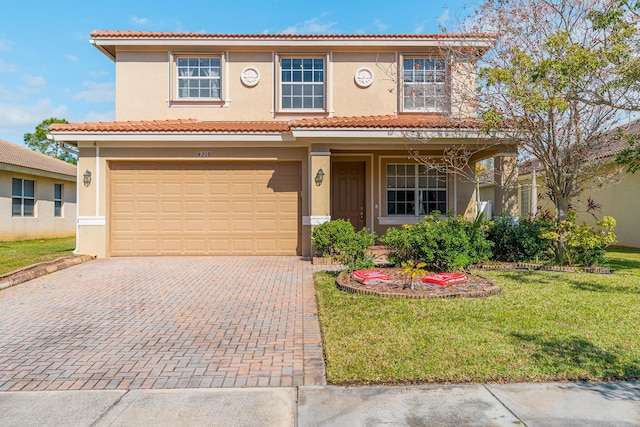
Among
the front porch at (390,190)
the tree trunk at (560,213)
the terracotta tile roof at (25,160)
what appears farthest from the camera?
the terracotta tile roof at (25,160)

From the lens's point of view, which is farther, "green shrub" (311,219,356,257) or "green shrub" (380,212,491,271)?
"green shrub" (311,219,356,257)

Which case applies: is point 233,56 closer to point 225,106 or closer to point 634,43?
point 225,106

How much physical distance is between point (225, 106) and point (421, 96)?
6347 millimetres

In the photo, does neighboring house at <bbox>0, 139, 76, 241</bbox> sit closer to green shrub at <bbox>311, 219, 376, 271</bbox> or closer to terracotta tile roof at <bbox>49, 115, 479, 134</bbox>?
terracotta tile roof at <bbox>49, 115, 479, 134</bbox>

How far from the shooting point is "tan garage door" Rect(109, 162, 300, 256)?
12.1m

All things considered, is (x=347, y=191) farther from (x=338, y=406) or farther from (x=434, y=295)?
(x=338, y=406)

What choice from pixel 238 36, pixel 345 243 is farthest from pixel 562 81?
pixel 238 36

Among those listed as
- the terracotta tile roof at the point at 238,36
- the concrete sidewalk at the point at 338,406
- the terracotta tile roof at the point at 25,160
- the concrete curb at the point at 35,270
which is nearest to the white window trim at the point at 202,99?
the terracotta tile roof at the point at 238,36

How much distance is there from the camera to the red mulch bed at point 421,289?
6.69m

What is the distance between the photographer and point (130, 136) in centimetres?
1148

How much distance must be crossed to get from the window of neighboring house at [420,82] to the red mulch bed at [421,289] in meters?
7.12

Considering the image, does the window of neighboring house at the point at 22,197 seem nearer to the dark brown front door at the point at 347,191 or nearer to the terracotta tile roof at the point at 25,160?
the terracotta tile roof at the point at 25,160

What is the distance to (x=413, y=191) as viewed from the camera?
13.3m

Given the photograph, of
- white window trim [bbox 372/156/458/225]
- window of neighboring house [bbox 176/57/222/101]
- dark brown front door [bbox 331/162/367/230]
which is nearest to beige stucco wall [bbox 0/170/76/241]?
window of neighboring house [bbox 176/57/222/101]
